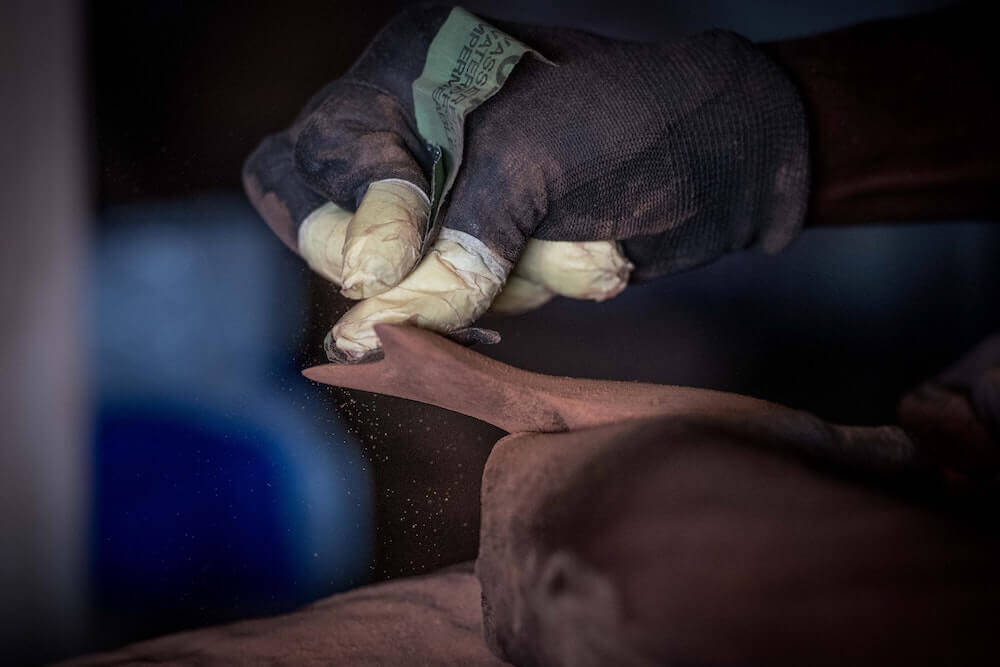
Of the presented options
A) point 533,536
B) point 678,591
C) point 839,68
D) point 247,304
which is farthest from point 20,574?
point 839,68

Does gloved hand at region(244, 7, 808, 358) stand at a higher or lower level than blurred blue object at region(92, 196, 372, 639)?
higher

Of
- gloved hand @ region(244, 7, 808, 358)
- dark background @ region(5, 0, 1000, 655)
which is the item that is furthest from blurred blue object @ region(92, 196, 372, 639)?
gloved hand @ region(244, 7, 808, 358)

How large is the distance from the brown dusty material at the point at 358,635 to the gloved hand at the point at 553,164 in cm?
33

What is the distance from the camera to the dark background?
716 mm

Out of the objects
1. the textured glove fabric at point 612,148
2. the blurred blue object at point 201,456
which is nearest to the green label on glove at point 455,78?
the textured glove fabric at point 612,148

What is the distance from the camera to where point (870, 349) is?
667 mm

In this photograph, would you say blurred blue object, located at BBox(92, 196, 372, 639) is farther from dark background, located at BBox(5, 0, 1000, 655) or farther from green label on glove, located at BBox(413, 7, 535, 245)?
green label on glove, located at BBox(413, 7, 535, 245)

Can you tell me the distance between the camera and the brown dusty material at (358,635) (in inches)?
31.2

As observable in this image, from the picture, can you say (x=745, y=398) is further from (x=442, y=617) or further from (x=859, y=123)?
(x=442, y=617)

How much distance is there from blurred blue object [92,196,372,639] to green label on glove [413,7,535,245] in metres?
0.27

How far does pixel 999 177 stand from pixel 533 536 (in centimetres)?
46

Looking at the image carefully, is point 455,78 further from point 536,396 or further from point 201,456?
point 201,456

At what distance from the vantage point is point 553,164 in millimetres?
693

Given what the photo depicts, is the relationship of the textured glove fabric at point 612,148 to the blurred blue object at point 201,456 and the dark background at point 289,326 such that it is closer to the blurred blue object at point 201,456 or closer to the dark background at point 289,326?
the dark background at point 289,326
